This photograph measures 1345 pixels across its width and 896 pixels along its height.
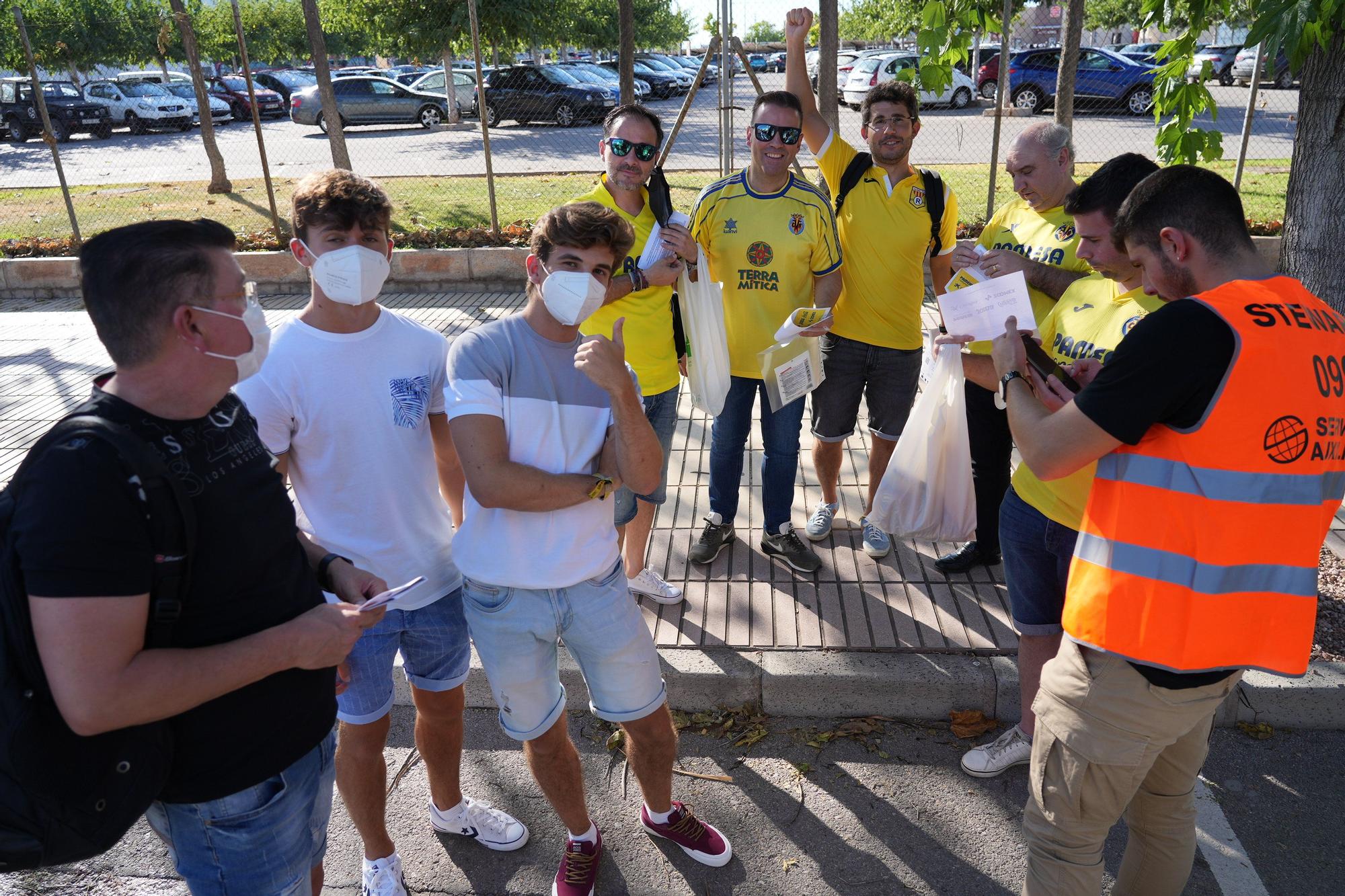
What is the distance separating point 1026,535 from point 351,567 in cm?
193

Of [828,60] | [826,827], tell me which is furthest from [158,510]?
[828,60]

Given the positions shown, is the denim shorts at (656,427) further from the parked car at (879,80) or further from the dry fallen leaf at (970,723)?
the parked car at (879,80)

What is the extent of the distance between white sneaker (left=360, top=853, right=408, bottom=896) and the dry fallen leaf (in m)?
1.94

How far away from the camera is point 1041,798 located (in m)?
2.09

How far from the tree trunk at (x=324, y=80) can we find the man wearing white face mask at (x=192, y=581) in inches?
304

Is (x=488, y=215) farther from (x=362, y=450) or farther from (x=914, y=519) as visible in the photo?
(x=362, y=450)

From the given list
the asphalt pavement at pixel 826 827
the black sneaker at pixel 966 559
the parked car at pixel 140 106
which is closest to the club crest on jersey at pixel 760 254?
the black sneaker at pixel 966 559

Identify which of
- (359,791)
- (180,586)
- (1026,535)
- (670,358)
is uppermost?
(180,586)

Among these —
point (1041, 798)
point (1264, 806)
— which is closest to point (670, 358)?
point (1041, 798)

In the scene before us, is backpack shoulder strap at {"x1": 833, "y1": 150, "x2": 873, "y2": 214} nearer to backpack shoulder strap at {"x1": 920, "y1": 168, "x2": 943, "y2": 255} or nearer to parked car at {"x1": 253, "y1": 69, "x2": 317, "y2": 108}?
backpack shoulder strap at {"x1": 920, "y1": 168, "x2": 943, "y2": 255}

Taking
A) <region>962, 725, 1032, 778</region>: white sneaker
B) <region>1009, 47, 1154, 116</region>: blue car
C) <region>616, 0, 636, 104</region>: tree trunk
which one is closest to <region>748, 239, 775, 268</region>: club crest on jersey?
<region>962, 725, 1032, 778</region>: white sneaker

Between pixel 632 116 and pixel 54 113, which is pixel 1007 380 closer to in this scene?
pixel 632 116

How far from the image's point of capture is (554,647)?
249cm

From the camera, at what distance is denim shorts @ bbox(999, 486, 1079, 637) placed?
8.70ft
